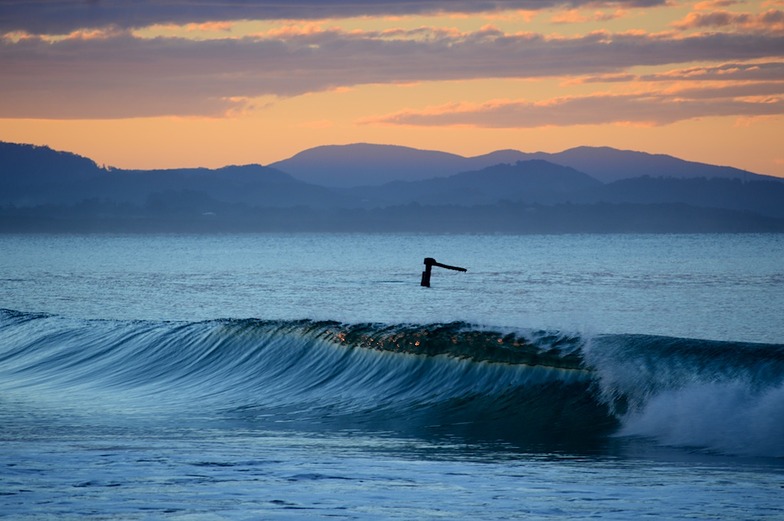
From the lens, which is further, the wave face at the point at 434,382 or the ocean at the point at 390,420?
the wave face at the point at 434,382

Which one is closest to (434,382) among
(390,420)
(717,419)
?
(390,420)

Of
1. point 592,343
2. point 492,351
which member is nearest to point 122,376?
point 492,351

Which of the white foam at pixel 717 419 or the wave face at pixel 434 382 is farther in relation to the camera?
the wave face at pixel 434 382

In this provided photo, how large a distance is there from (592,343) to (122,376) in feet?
38.9

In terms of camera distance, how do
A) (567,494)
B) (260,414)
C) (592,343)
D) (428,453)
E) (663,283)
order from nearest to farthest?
(567,494) < (428,453) < (260,414) < (592,343) < (663,283)

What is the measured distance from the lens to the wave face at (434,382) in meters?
16.5

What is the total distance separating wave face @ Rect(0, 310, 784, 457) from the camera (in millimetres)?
16469

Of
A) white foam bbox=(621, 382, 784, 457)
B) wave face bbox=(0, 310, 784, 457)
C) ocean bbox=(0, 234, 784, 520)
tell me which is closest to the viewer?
ocean bbox=(0, 234, 784, 520)

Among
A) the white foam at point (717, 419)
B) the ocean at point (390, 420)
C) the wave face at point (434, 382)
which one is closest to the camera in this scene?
the ocean at point (390, 420)

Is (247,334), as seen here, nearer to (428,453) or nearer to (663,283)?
(428,453)

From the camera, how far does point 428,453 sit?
47.3ft

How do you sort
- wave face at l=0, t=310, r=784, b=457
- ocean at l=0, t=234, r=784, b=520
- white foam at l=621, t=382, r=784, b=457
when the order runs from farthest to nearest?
1. wave face at l=0, t=310, r=784, b=457
2. white foam at l=621, t=382, r=784, b=457
3. ocean at l=0, t=234, r=784, b=520

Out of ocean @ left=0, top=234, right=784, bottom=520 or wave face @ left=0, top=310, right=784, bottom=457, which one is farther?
wave face @ left=0, top=310, right=784, bottom=457

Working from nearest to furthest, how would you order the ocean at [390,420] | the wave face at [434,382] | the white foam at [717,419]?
the ocean at [390,420] < the white foam at [717,419] < the wave face at [434,382]
